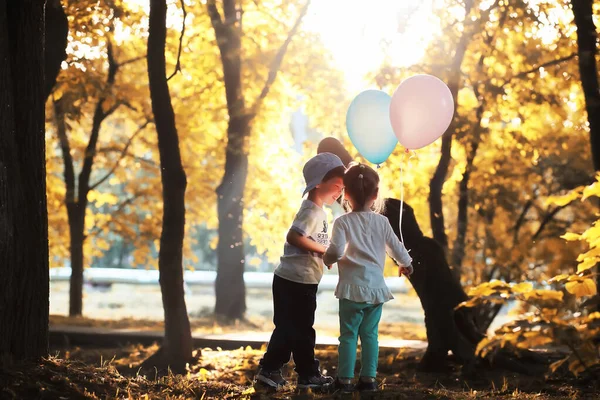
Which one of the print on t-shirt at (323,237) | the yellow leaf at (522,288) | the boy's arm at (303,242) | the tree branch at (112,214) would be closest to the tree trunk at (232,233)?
the tree branch at (112,214)

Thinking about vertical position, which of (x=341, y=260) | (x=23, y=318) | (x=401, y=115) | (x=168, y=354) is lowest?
(x=168, y=354)

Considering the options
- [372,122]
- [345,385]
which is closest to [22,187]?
[345,385]

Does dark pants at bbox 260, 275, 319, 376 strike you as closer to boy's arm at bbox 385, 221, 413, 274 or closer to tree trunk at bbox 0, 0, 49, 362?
boy's arm at bbox 385, 221, 413, 274

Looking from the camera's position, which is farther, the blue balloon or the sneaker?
the blue balloon

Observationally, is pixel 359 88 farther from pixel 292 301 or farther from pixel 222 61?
pixel 292 301

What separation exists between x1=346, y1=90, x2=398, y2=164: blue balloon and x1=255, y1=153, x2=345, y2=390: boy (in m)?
1.29

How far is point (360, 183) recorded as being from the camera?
5.62 m

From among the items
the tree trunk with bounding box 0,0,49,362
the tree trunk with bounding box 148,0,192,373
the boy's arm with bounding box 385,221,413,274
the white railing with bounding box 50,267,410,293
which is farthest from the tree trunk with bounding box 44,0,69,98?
the white railing with bounding box 50,267,410,293

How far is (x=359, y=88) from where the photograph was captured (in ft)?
56.1

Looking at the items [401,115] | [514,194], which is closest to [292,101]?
[514,194]

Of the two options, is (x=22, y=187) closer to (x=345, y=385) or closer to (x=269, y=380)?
(x=269, y=380)

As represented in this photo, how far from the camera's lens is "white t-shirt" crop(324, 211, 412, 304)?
5.61 m

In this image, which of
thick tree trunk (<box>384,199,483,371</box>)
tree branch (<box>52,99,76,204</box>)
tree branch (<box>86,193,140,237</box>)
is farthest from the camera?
tree branch (<box>86,193,140,237</box>)

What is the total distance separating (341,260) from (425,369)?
11.8ft
